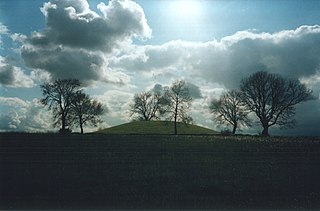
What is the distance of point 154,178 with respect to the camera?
1928 cm

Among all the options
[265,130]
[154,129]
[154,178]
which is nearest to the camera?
[154,178]

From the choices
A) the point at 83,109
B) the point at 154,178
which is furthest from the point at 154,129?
the point at 154,178

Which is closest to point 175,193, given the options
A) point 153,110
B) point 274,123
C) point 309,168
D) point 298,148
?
point 309,168

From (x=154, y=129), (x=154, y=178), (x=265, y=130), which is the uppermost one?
Answer: (x=154, y=129)

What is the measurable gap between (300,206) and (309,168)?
862cm

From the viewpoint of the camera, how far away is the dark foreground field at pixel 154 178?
15.5m

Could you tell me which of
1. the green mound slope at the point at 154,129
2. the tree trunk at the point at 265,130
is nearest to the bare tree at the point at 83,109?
the green mound slope at the point at 154,129

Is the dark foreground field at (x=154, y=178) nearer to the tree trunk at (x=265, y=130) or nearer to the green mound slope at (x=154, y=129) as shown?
the tree trunk at (x=265, y=130)

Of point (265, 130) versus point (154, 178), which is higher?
point (265, 130)

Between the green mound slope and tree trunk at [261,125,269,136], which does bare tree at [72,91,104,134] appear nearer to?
the green mound slope

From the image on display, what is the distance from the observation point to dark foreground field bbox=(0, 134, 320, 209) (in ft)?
50.8

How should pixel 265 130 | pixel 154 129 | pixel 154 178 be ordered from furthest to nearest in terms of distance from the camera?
pixel 154 129, pixel 265 130, pixel 154 178

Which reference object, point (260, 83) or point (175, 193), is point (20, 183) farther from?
point (260, 83)

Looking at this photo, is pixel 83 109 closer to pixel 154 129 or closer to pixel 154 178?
pixel 154 129
